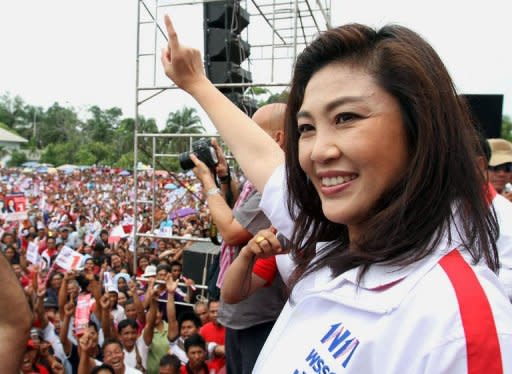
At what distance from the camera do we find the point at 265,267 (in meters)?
1.76

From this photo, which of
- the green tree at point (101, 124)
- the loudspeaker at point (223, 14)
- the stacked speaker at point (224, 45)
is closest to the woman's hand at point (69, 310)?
the stacked speaker at point (224, 45)

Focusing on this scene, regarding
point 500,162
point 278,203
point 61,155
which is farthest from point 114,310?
point 61,155

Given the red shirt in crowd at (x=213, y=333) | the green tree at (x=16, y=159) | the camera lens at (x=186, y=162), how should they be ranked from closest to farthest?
the camera lens at (x=186, y=162)
the red shirt in crowd at (x=213, y=333)
the green tree at (x=16, y=159)

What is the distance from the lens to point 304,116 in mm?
834

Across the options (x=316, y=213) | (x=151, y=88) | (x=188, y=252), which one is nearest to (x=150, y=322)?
(x=188, y=252)

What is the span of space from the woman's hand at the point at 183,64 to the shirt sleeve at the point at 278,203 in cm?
35

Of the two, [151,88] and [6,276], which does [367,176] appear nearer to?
[6,276]

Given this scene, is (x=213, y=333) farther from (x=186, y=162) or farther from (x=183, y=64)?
(x=183, y=64)

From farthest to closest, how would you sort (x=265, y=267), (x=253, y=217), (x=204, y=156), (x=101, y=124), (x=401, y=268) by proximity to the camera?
(x=101, y=124)
(x=204, y=156)
(x=253, y=217)
(x=265, y=267)
(x=401, y=268)

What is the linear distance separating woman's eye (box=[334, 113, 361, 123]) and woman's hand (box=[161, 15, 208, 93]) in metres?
0.62

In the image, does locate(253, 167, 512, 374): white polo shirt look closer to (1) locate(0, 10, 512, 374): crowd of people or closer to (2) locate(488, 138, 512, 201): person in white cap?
(1) locate(0, 10, 512, 374): crowd of people

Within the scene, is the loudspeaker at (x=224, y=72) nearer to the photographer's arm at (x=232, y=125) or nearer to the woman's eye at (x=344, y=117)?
the photographer's arm at (x=232, y=125)

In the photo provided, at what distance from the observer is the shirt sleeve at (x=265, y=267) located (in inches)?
68.9

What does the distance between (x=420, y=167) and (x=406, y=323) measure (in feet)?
0.78
